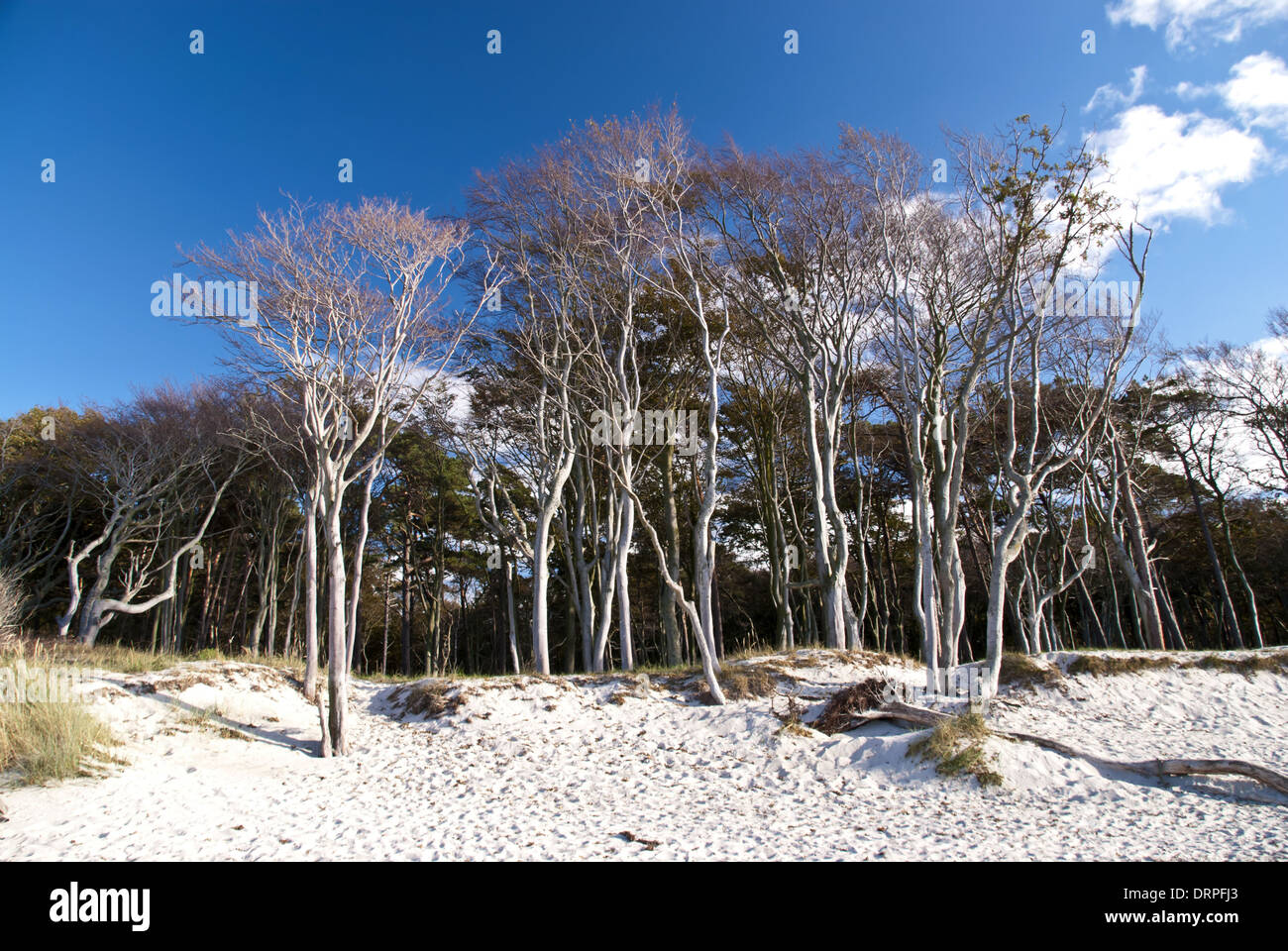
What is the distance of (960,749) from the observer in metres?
8.23

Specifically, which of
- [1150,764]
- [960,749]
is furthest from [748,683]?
[1150,764]

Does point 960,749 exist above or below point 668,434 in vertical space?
below

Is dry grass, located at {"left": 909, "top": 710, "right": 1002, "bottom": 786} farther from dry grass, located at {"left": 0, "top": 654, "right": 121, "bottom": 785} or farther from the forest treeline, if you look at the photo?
dry grass, located at {"left": 0, "top": 654, "right": 121, "bottom": 785}

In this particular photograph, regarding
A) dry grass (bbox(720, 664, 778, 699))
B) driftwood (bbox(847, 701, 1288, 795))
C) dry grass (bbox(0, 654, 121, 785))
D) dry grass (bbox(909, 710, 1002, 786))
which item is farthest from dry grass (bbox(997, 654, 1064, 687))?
dry grass (bbox(0, 654, 121, 785))

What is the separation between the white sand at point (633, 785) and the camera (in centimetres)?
600

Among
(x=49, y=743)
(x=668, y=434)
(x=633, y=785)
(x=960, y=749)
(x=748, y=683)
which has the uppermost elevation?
(x=668, y=434)

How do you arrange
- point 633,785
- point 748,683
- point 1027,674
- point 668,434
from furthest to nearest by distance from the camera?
point 668,434, point 1027,674, point 748,683, point 633,785

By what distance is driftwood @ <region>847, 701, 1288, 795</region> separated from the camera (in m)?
7.02

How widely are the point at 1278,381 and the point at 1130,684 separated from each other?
14351 millimetres

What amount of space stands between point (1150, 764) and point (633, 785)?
6333 millimetres

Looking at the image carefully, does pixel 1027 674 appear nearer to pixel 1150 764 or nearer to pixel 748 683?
pixel 1150 764
